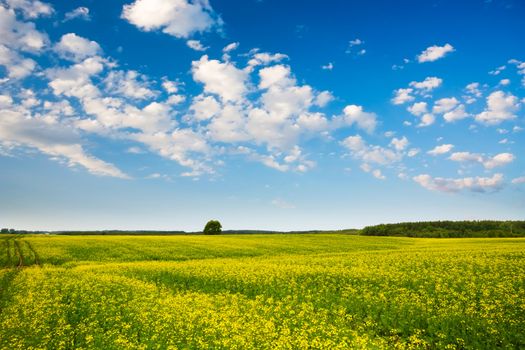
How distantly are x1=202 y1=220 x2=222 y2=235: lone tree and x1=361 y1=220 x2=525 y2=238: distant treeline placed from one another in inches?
2057

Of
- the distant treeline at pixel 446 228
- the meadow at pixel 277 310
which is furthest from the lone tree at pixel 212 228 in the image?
the meadow at pixel 277 310

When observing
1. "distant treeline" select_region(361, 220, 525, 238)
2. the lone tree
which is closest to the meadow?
the lone tree

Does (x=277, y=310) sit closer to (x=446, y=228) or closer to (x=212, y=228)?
(x=212, y=228)

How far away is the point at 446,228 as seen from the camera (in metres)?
112

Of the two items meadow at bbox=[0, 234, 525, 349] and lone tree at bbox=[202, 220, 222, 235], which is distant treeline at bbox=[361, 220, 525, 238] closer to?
lone tree at bbox=[202, 220, 222, 235]

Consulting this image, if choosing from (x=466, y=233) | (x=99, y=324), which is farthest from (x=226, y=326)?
(x=466, y=233)

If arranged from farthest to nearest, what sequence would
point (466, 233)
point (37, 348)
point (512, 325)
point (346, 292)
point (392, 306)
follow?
1. point (466, 233)
2. point (346, 292)
3. point (392, 306)
4. point (512, 325)
5. point (37, 348)

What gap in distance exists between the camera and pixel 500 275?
1925 cm

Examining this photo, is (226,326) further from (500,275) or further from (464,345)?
(500,275)

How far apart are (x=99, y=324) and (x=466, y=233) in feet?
373

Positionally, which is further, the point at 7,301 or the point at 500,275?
the point at 500,275

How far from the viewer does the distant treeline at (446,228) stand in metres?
102

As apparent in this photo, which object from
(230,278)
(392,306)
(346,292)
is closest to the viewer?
(392,306)

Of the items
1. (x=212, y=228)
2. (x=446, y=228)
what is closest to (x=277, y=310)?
(x=212, y=228)
